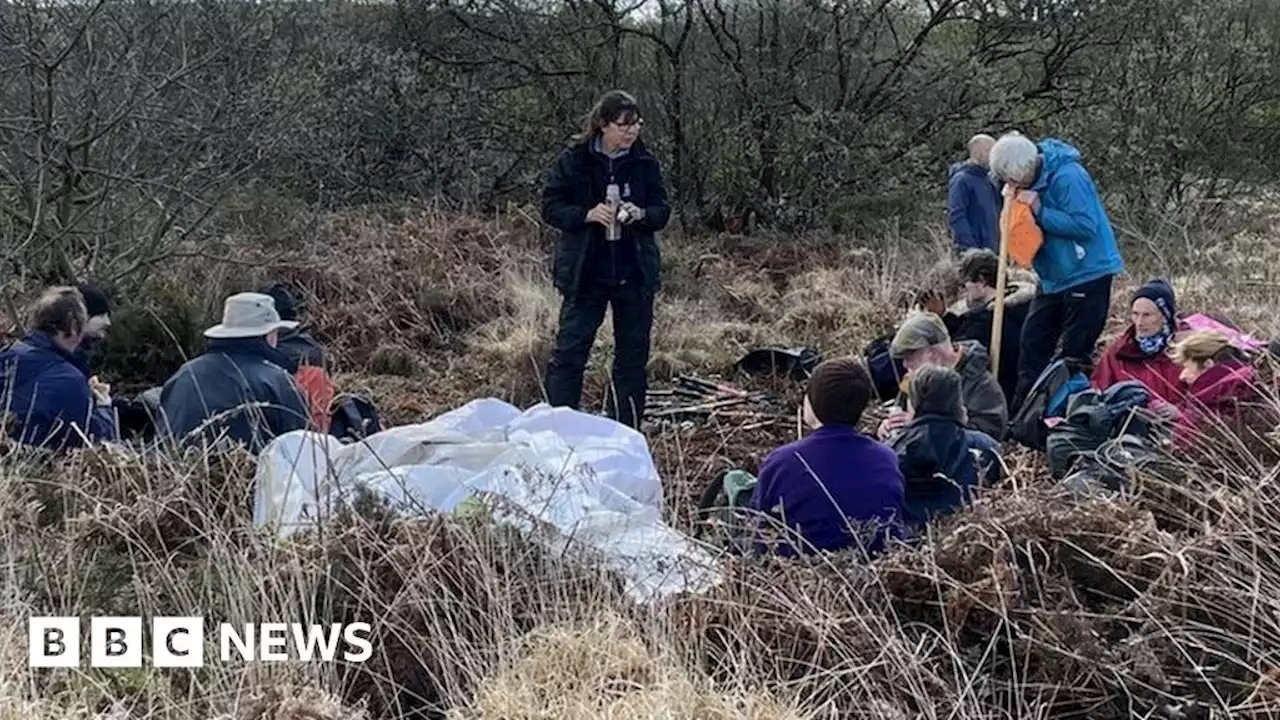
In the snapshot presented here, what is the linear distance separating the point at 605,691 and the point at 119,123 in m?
5.03

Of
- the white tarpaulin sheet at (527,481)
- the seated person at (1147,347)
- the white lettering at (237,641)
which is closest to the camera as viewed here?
the white lettering at (237,641)

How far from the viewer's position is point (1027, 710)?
2.85m

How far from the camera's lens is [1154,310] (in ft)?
16.5

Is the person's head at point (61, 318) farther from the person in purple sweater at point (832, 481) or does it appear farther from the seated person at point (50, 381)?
the person in purple sweater at point (832, 481)

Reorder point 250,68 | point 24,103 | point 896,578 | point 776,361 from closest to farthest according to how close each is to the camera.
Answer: point 896,578, point 24,103, point 776,361, point 250,68

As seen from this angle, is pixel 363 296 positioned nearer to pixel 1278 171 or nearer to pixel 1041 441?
pixel 1041 441

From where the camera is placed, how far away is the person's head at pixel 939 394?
13.1 feet

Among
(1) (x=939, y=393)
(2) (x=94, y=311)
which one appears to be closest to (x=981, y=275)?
(1) (x=939, y=393)

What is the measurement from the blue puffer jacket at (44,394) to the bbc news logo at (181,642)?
1.58 meters

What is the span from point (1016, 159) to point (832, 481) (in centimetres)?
291

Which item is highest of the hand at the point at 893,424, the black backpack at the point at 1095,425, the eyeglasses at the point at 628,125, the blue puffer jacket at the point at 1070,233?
the eyeglasses at the point at 628,125

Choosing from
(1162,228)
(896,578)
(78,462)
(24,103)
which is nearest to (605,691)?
(896,578)

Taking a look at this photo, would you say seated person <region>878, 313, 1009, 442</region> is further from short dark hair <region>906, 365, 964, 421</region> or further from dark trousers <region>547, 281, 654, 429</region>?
dark trousers <region>547, 281, 654, 429</region>

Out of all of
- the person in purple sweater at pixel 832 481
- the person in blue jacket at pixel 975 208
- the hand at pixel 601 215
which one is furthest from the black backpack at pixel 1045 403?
the person in blue jacket at pixel 975 208
